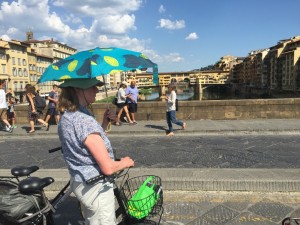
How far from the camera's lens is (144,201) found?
2285 millimetres

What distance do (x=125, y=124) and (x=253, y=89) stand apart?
92.7 m

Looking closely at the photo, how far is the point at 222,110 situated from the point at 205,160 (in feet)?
Result: 19.3

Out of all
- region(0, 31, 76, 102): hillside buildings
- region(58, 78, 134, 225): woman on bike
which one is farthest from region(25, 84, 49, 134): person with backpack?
region(0, 31, 76, 102): hillside buildings

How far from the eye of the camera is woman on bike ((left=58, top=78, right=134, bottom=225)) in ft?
6.52

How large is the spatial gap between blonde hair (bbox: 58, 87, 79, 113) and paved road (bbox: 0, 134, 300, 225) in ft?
6.22

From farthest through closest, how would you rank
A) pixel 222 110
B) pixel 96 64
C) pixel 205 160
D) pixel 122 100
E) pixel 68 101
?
pixel 222 110, pixel 122 100, pixel 205 160, pixel 96 64, pixel 68 101

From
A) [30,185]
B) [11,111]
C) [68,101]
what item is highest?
[68,101]

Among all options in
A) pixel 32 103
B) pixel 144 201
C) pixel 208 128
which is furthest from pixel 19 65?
pixel 144 201

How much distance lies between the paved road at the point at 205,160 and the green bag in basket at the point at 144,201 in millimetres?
1231

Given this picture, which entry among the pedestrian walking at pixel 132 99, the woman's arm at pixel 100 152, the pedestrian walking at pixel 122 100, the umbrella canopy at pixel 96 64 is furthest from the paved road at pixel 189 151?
the woman's arm at pixel 100 152

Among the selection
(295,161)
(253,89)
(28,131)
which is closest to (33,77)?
(253,89)

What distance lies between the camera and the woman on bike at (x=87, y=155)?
78.2 inches

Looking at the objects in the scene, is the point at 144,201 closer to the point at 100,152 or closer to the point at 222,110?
the point at 100,152

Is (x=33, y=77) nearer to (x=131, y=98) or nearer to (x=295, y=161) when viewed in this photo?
(x=131, y=98)
